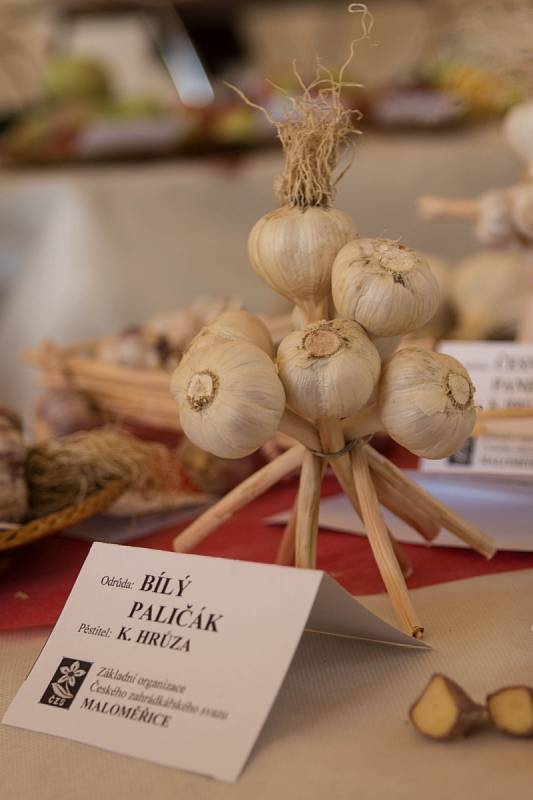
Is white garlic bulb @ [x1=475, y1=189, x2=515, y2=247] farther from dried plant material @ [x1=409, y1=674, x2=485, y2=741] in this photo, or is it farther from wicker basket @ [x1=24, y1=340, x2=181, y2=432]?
dried plant material @ [x1=409, y1=674, x2=485, y2=741]

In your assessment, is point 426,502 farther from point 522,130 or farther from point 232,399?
point 522,130

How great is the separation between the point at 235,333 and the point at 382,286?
84mm

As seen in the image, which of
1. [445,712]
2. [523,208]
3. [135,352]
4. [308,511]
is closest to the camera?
[445,712]

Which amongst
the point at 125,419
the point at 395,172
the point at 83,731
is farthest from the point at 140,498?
the point at 395,172

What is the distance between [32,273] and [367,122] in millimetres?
701

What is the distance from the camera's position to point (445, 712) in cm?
44

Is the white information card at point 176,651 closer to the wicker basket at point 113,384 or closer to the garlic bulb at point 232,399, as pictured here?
the garlic bulb at point 232,399

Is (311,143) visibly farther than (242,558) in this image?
No

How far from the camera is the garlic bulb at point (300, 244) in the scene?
0.50 metres

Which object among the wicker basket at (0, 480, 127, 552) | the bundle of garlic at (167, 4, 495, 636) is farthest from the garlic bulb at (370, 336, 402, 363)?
the wicker basket at (0, 480, 127, 552)

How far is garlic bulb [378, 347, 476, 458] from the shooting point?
479 millimetres

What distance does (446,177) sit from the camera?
1671mm

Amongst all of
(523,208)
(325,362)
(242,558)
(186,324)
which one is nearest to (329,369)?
(325,362)

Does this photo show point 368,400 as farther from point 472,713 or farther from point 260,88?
point 260,88
